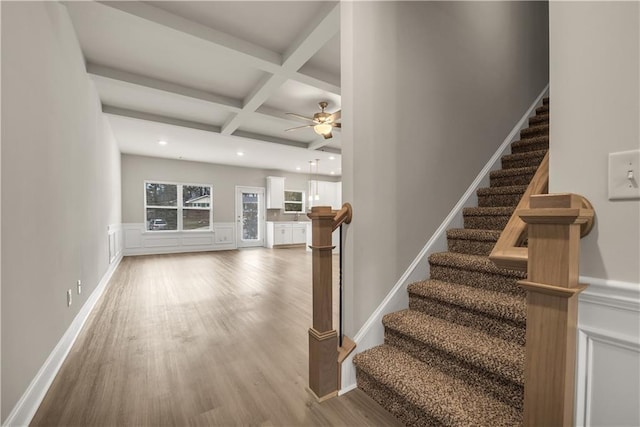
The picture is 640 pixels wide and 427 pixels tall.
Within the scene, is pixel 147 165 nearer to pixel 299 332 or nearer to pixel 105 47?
pixel 105 47

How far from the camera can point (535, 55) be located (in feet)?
9.91

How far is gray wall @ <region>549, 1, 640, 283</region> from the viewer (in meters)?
0.71

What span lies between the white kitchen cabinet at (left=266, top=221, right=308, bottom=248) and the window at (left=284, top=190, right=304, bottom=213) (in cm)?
83

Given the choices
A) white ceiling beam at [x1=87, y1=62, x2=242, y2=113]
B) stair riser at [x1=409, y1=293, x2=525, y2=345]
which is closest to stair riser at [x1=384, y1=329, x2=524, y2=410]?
stair riser at [x1=409, y1=293, x2=525, y2=345]

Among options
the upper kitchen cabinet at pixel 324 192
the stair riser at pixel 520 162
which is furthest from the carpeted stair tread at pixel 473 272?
the upper kitchen cabinet at pixel 324 192

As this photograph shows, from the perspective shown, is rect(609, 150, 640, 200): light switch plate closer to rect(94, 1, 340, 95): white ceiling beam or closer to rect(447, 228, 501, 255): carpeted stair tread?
rect(447, 228, 501, 255): carpeted stair tread

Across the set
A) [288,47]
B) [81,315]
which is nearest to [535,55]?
[288,47]

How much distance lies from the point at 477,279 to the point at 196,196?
306 inches

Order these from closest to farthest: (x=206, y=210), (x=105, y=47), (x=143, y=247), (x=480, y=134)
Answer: (x=480, y=134) < (x=105, y=47) < (x=143, y=247) < (x=206, y=210)

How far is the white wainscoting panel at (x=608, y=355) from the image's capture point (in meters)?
0.70

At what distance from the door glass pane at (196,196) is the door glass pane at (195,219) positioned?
148 millimetres

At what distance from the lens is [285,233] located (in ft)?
29.3

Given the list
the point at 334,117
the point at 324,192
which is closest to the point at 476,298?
the point at 334,117

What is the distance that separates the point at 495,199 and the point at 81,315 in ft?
12.2
